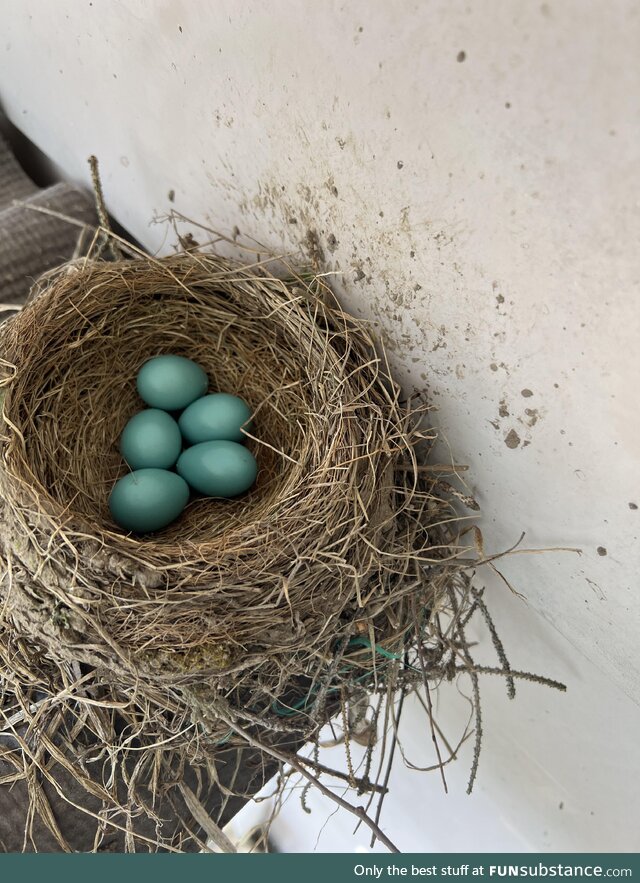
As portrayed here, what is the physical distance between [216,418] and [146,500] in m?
0.17

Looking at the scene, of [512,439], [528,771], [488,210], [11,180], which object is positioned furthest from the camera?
[11,180]

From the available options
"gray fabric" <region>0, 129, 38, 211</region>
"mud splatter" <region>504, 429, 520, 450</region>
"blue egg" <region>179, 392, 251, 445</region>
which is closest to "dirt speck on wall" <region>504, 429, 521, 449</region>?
"mud splatter" <region>504, 429, 520, 450</region>

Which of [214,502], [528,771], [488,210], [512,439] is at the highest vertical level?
[488,210]

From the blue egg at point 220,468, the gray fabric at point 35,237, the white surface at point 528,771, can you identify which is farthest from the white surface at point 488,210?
the blue egg at point 220,468

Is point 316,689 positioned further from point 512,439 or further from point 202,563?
point 512,439

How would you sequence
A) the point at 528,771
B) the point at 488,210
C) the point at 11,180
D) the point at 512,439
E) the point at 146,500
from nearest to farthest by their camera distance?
the point at 488,210
the point at 512,439
the point at 146,500
the point at 528,771
the point at 11,180

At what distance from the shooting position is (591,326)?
2.16 feet

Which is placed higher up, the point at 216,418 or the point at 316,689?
the point at 216,418

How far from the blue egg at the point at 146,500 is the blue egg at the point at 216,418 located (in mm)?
97

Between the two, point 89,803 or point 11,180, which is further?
point 11,180

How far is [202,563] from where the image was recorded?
0.84 m

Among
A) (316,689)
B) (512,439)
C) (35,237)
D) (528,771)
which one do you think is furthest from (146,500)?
(528,771)

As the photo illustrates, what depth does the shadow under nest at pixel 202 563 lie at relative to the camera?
80 centimetres

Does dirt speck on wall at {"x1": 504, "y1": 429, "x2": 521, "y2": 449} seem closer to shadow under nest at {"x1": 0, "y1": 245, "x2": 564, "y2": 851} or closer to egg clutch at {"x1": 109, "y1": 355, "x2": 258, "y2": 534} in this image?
shadow under nest at {"x1": 0, "y1": 245, "x2": 564, "y2": 851}
